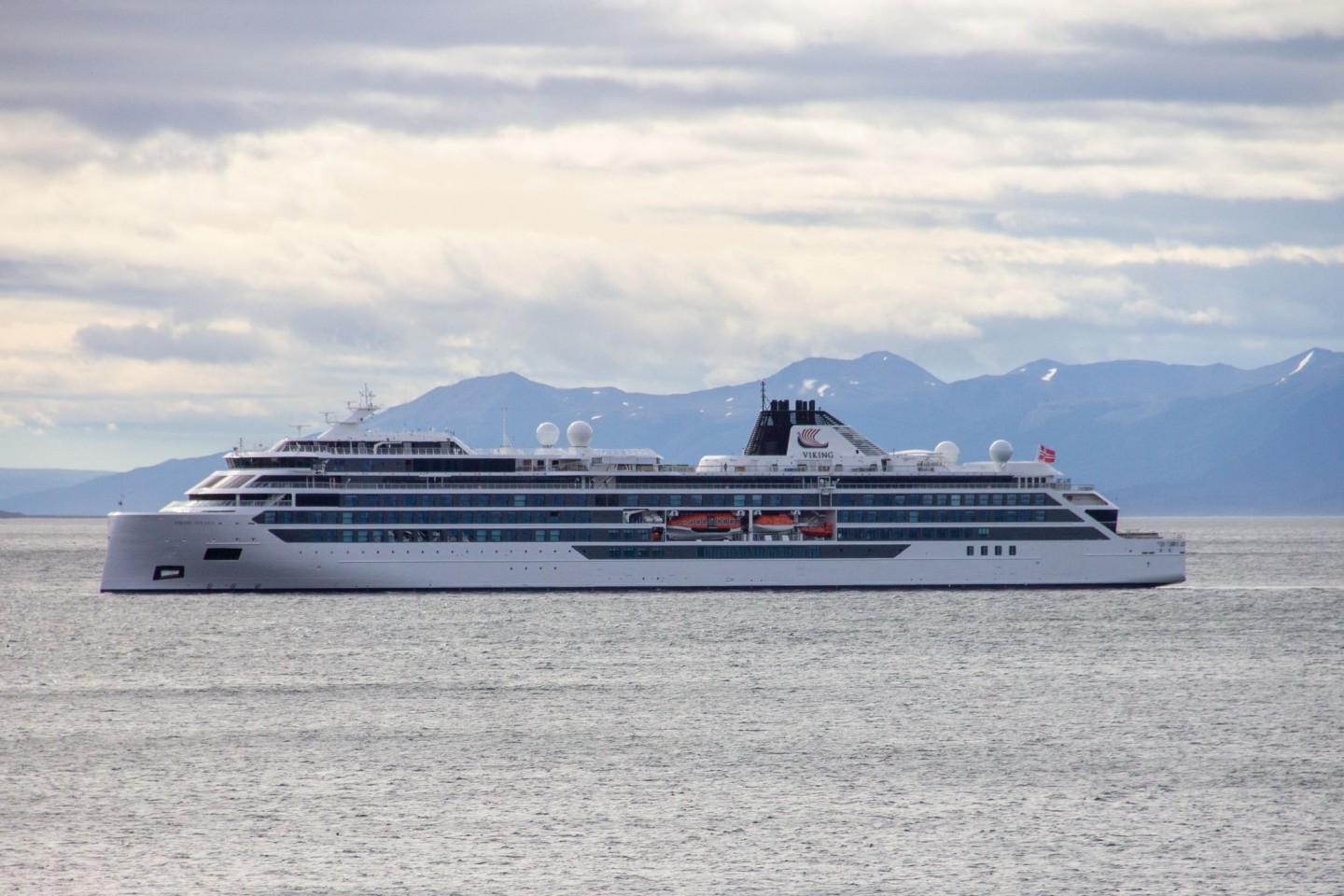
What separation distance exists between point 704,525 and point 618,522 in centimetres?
441

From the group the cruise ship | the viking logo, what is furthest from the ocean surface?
the viking logo

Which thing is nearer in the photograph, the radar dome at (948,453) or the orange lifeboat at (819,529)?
the orange lifeboat at (819,529)

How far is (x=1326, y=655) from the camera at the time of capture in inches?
2665

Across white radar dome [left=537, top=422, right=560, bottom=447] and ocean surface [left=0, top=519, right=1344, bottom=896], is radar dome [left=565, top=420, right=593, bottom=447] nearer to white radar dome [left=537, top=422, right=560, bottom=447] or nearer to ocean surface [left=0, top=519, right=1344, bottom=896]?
white radar dome [left=537, top=422, right=560, bottom=447]

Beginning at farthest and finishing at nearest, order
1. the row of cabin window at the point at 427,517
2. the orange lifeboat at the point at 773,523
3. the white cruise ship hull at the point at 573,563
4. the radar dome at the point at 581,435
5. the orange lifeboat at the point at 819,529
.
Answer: the radar dome at the point at 581,435, the orange lifeboat at the point at 773,523, the orange lifeboat at the point at 819,529, the row of cabin window at the point at 427,517, the white cruise ship hull at the point at 573,563

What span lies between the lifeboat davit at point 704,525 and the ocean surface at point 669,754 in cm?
785

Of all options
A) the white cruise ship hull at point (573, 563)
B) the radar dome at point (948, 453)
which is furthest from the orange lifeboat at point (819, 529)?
the radar dome at point (948, 453)

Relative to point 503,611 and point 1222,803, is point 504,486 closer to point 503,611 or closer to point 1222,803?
point 503,611

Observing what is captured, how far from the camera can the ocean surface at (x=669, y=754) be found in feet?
112

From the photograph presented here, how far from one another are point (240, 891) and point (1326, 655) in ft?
159

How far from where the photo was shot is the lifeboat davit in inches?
3425

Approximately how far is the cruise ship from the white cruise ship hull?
0.09 meters

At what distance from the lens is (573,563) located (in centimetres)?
8519

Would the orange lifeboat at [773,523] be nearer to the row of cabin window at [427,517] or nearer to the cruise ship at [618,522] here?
the cruise ship at [618,522]
